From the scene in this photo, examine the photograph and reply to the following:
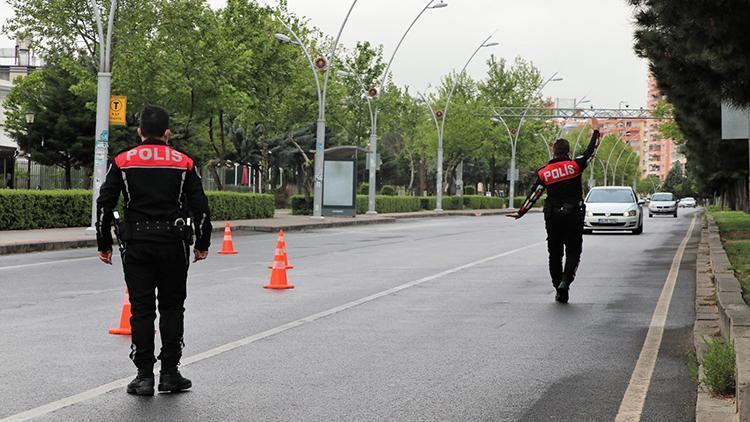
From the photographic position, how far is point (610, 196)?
106 ft

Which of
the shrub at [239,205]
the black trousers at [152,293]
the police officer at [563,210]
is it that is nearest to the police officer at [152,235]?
the black trousers at [152,293]

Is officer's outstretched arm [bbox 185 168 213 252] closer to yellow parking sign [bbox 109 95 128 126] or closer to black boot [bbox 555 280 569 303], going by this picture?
black boot [bbox 555 280 569 303]

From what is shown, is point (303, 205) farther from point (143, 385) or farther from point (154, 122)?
point (143, 385)

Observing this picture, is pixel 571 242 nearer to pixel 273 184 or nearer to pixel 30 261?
pixel 30 261

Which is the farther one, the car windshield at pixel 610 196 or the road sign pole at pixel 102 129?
the car windshield at pixel 610 196

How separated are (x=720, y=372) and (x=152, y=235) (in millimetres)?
3357

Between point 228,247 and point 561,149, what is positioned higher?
point 561,149

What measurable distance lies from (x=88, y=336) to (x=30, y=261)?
981 cm

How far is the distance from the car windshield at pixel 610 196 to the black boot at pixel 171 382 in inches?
1054

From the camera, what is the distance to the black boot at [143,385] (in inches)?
244

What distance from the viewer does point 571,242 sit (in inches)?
456

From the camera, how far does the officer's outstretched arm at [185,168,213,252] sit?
253 inches

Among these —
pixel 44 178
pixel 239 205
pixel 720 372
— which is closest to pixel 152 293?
pixel 720 372

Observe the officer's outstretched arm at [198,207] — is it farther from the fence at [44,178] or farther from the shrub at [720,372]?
the fence at [44,178]
